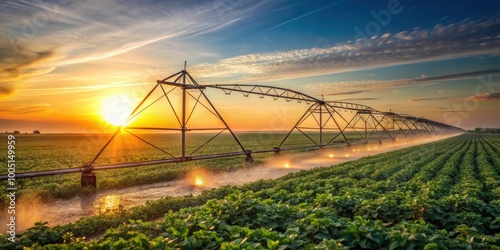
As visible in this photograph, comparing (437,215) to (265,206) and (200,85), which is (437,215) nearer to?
(265,206)

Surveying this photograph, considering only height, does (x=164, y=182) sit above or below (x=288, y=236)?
below

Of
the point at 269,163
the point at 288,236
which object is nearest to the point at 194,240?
the point at 288,236

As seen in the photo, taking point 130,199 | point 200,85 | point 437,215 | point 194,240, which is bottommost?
point 130,199

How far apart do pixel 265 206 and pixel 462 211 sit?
472cm

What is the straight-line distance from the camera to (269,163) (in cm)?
2536

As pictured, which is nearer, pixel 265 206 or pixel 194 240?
pixel 194 240

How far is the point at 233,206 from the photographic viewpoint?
6645mm

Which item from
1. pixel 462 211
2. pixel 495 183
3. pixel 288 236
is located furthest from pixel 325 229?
pixel 495 183

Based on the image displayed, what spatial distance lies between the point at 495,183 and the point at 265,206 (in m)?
10.8

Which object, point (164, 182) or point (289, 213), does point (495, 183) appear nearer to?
point (289, 213)

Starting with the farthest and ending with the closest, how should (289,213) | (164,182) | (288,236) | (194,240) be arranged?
(164,182) → (289,213) → (288,236) → (194,240)

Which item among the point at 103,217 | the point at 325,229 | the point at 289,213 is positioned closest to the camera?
the point at 325,229

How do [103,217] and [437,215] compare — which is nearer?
[437,215]

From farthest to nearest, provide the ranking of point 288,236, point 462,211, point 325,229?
point 462,211, point 325,229, point 288,236
